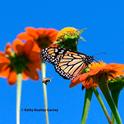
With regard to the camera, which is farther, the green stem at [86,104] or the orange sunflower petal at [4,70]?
the green stem at [86,104]

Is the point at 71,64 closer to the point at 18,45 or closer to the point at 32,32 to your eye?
the point at 32,32

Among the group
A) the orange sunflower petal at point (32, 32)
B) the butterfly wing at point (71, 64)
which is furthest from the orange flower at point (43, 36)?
the butterfly wing at point (71, 64)

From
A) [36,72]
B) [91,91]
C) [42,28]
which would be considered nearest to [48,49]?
[42,28]

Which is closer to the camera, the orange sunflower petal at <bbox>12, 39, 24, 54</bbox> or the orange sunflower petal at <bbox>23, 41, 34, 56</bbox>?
the orange sunflower petal at <bbox>23, 41, 34, 56</bbox>

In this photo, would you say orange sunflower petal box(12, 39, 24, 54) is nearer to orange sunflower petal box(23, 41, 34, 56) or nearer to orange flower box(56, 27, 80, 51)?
orange sunflower petal box(23, 41, 34, 56)

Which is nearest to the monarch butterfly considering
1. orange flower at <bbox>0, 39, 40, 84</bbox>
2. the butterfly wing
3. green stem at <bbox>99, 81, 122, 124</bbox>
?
the butterfly wing

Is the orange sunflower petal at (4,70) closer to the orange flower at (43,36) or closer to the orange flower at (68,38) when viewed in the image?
the orange flower at (43,36)
